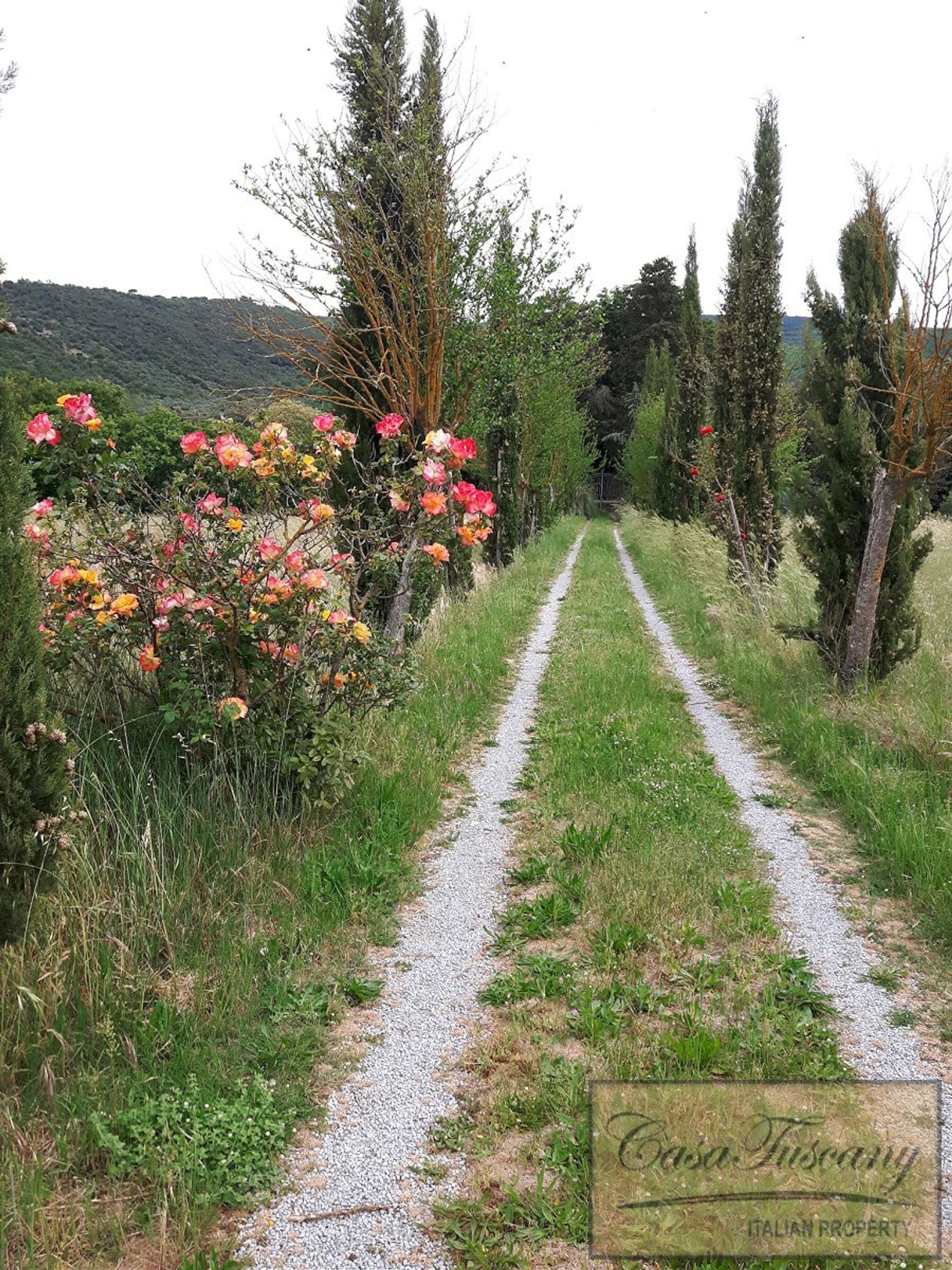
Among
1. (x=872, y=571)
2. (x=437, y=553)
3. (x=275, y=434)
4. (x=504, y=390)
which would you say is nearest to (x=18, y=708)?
(x=275, y=434)

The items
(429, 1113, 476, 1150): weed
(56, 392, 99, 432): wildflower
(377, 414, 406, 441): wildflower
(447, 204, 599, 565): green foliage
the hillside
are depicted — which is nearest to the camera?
(429, 1113, 476, 1150): weed

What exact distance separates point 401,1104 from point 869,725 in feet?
13.9

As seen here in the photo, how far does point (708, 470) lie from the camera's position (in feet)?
44.1

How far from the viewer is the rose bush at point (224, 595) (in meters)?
3.55

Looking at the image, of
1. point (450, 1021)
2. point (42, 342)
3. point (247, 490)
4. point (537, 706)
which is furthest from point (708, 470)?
point (42, 342)

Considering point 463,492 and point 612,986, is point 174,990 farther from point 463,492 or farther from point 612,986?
point 463,492

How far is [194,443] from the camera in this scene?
370 cm

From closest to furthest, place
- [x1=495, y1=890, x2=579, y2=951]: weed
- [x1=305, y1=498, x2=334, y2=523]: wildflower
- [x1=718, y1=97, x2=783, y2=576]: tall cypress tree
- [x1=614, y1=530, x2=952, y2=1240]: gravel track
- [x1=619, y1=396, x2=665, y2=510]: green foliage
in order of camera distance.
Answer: [x1=614, y1=530, x2=952, y2=1240]: gravel track, [x1=495, y1=890, x2=579, y2=951]: weed, [x1=305, y1=498, x2=334, y2=523]: wildflower, [x1=718, y1=97, x2=783, y2=576]: tall cypress tree, [x1=619, y1=396, x2=665, y2=510]: green foliage

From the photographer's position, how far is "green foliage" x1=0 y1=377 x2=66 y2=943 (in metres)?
2.31

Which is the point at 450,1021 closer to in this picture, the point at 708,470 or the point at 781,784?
the point at 781,784

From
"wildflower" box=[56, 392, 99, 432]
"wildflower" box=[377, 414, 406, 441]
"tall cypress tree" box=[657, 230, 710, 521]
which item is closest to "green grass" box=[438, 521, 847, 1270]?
"wildflower" box=[377, 414, 406, 441]

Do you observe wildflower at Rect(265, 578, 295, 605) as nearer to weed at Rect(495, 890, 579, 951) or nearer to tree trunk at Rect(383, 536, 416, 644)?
weed at Rect(495, 890, 579, 951)

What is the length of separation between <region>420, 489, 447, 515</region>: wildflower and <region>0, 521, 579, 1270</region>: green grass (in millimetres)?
1474

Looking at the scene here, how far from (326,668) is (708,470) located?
35.2 ft
